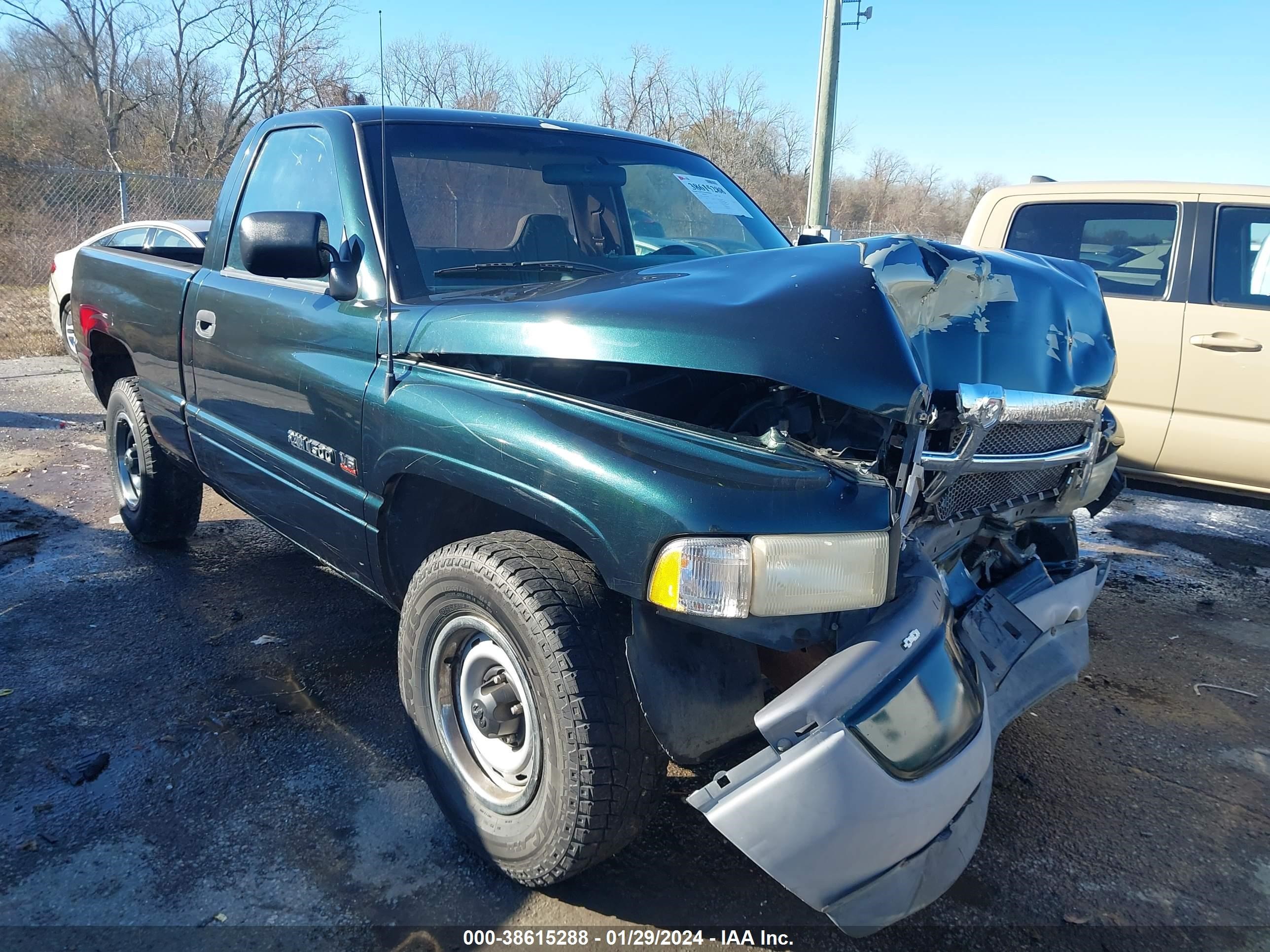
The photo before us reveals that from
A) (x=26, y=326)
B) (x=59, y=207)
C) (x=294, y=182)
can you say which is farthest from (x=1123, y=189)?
(x=59, y=207)

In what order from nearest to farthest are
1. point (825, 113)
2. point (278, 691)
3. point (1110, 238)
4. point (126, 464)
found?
point (278, 691) < point (126, 464) < point (1110, 238) < point (825, 113)

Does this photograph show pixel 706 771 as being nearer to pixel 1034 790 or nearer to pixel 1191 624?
pixel 1034 790

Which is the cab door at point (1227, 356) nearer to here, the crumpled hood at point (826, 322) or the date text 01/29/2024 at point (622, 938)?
the crumpled hood at point (826, 322)

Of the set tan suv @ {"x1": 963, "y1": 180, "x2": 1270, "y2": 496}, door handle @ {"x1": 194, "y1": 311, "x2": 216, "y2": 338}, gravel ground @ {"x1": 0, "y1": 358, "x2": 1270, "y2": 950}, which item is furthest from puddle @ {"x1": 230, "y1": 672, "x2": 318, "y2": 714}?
tan suv @ {"x1": 963, "y1": 180, "x2": 1270, "y2": 496}

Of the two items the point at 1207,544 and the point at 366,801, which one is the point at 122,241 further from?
the point at 1207,544

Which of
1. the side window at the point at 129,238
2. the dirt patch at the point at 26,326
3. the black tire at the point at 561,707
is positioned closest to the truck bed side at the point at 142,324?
the black tire at the point at 561,707

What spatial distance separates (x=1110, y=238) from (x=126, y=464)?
5.65 meters

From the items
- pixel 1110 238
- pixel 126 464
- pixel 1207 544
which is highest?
pixel 1110 238

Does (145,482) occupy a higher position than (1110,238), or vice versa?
(1110,238)

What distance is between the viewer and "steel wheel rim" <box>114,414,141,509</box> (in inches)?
186

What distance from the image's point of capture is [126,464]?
4.82 meters

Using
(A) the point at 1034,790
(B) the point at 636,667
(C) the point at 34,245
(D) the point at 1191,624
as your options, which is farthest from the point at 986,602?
(C) the point at 34,245

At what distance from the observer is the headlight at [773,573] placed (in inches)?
71.2

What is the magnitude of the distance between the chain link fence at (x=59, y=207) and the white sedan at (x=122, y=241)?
4.25 metres
